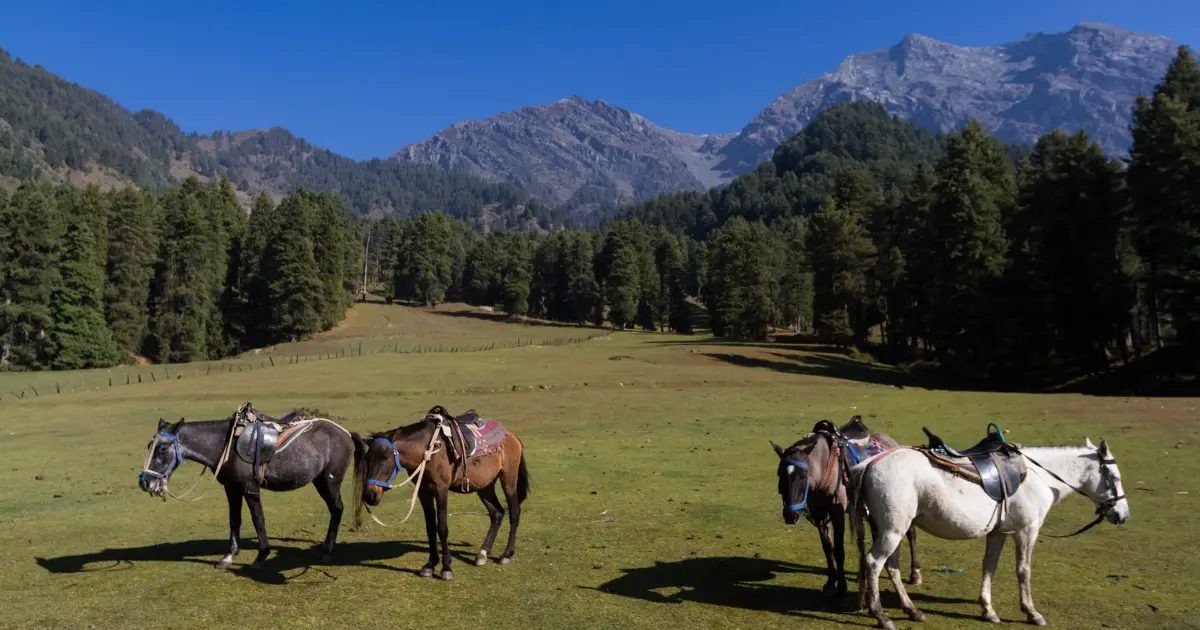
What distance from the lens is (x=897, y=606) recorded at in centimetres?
938

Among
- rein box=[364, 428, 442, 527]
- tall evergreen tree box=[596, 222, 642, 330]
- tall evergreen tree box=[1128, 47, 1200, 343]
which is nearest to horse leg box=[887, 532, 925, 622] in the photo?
rein box=[364, 428, 442, 527]

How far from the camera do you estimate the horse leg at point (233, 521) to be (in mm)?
11281

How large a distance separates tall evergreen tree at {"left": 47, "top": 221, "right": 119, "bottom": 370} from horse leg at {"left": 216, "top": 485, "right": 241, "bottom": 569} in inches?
2513

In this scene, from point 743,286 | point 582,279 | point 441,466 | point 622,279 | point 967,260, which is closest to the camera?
point 441,466

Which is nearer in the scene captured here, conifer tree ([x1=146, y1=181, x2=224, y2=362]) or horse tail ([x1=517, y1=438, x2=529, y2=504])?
horse tail ([x1=517, y1=438, x2=529, y2=504])

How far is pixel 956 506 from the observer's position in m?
8.65

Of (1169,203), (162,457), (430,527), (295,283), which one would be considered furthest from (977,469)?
(295,283)

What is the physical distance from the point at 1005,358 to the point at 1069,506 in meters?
37.7

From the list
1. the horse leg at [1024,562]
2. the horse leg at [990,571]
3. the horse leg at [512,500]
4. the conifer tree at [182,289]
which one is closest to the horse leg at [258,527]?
the horse leg at [512,500]

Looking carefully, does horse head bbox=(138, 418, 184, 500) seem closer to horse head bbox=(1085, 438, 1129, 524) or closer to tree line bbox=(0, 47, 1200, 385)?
horse head bbox=(1085, 438, 1129, 524)

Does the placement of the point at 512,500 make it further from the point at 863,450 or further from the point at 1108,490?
the point at 1108,490

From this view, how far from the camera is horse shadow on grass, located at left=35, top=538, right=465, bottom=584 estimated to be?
11.0 metres

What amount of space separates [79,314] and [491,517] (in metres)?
68.4

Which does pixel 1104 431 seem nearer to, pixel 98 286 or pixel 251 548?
pixel 251 548
